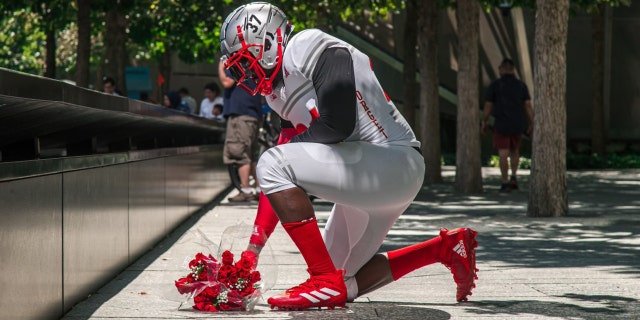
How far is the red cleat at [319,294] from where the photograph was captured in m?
5.62

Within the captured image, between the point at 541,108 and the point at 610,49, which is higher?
the point at 610,49

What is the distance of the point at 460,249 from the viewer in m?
5.87

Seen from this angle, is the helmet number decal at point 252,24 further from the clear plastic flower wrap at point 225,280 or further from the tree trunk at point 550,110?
the tree trunk at point 550,110

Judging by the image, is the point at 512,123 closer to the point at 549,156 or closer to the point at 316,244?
the point at 549,156

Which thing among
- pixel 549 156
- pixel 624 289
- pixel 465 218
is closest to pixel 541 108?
pixel 549 156

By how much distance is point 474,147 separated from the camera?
56.5 ft

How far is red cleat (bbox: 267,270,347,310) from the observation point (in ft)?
18.4

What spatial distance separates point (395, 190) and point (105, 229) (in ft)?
7.02

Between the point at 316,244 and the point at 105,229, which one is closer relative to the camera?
the point at 316,244

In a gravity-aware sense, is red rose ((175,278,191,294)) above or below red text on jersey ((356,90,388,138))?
below

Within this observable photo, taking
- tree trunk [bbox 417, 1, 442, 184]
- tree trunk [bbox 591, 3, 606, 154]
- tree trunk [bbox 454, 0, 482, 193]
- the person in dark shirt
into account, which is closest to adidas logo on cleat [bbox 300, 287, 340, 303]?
tree trunk [bbox 454, 0, 482, 193]

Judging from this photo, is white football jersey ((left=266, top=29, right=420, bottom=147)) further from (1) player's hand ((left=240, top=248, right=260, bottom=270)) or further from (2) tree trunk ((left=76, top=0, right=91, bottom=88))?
(2) tree trunk ((left=76, top=0, right=91, bottom=88))

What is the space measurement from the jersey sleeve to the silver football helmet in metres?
0.28

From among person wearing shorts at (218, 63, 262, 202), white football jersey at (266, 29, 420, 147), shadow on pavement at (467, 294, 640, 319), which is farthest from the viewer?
person wearing shorts at (218, 63, 262, 202)
